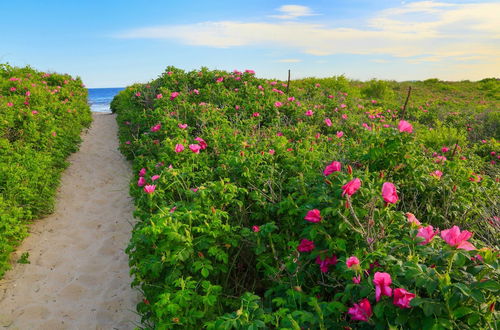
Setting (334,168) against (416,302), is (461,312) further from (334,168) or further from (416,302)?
(334,168)

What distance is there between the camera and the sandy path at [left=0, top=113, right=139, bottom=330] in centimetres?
338

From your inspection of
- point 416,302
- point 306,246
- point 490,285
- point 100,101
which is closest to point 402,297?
point 416,302

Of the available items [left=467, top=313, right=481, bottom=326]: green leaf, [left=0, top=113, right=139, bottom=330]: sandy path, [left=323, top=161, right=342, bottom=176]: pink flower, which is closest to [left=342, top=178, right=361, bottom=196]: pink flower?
[left=323, top=161, right=342, bottom=176]: pink flower

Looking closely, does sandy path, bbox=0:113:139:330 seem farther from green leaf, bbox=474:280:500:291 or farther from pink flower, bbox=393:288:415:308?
green leaf, bbox=474:280:500:291

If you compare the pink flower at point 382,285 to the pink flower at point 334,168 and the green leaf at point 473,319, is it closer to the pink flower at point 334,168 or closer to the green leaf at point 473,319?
the green leaf at point 473,319

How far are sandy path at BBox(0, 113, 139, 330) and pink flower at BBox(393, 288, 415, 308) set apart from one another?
8.70 feet

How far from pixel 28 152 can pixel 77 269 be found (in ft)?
8.63

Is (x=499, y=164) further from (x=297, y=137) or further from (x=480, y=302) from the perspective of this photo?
(x=480, y=302)

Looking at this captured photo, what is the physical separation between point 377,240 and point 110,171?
662 centimetres

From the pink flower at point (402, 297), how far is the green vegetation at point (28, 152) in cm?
424

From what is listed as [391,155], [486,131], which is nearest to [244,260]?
[391,155]

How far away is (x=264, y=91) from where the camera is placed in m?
7.81

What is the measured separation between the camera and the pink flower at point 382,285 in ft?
5.04

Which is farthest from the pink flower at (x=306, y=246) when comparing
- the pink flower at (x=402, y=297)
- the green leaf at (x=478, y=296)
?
the green leaf at (x=478, y=296)
